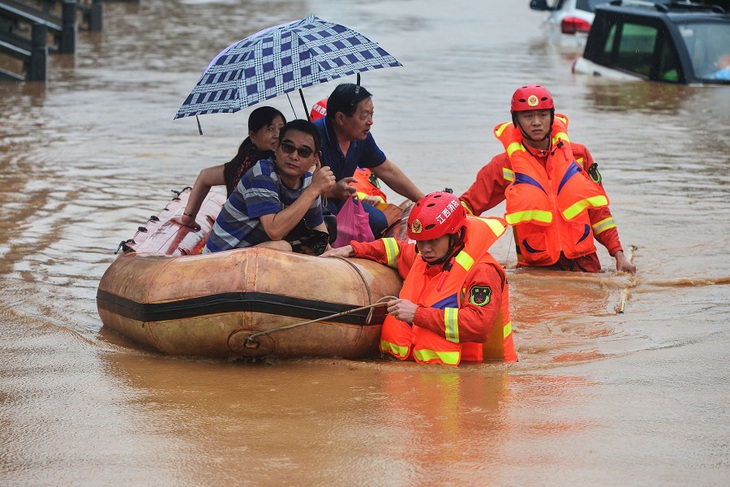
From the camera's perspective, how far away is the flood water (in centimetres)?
506

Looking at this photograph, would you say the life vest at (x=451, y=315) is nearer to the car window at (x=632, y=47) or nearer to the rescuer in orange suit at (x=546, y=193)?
the rescuer in orange suit at (x=546, y=193)

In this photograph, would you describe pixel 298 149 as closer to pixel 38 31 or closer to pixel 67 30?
pixel 38 31

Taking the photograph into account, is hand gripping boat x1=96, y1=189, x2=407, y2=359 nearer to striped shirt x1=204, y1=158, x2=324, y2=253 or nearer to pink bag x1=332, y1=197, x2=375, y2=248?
striped shirt x1=204, y1=158, x2=324, y2=253

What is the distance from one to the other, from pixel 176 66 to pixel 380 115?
644cm

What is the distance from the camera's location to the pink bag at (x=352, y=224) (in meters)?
7.95

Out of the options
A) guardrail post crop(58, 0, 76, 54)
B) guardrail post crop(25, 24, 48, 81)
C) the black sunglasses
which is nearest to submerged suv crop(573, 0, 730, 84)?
guardrail post crop(25, 24, 48, 81)

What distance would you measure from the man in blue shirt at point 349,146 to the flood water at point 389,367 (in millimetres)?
1125

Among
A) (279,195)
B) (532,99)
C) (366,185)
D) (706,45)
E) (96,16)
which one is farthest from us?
(96,16)

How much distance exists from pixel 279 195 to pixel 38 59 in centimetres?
1353

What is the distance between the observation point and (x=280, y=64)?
7332mm

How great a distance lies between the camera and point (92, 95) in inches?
725

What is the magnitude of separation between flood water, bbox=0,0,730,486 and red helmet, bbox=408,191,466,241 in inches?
27.8

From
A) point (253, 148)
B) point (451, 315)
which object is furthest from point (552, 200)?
point (451, 315)

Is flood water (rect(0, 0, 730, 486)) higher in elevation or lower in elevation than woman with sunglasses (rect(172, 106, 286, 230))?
lower
